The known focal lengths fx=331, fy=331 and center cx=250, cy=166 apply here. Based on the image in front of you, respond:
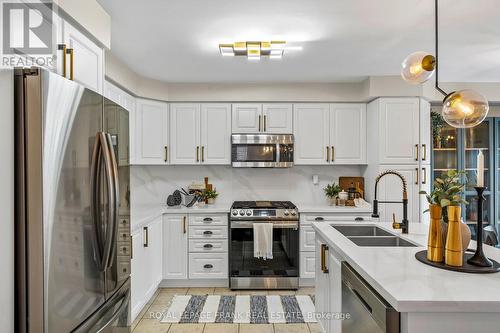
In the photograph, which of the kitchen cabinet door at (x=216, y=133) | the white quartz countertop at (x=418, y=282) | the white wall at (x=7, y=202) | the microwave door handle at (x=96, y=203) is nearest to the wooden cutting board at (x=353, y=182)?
the kitchen cabinet door at (x=216, y=133)

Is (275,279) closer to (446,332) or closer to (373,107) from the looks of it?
(373,107)

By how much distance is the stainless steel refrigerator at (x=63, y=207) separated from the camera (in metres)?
1.16

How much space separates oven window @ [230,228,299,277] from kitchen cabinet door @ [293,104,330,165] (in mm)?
1009

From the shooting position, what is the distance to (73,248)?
131 cm

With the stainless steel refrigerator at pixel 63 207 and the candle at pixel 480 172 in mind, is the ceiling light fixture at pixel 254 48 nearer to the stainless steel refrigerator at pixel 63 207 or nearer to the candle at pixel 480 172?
the stainless steel refrigerator at pixel 63 207

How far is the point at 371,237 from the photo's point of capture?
2293mm

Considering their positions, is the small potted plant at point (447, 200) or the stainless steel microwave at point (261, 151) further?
the stainless steel microwave at point (261, 151)

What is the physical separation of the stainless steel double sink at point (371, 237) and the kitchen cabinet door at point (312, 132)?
168cm

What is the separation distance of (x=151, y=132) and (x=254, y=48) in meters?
1.82

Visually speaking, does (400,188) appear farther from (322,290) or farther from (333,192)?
(322,290)

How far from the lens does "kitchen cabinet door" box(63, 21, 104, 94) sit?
5.72 feet

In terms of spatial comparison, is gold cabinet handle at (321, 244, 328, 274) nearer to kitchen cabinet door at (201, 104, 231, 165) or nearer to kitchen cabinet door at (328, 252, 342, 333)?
kitchen cabinet door at (328, 252, 342, 333)

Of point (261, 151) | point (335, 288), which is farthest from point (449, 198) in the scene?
point (261, 151)

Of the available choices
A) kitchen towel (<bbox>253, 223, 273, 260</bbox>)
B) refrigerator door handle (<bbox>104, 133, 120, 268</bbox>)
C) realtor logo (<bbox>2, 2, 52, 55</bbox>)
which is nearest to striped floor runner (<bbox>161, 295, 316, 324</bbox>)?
kitchen towel (<bbox>253, 223, 273, 260</bbox>)
